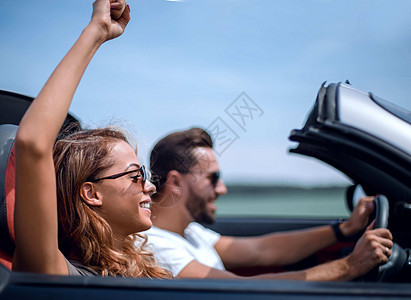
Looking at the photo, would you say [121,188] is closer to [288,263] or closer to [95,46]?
[95,46]

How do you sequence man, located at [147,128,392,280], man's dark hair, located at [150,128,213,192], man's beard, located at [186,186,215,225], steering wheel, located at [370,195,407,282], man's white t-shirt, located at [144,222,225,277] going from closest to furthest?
1. steering wheel, located at [370,195,407,282]
2. man, located at [147,128,392,280]
3. man's white t-shirt, located at [144,222,225,277]
4. man's dark hair, located at [150,128,213,192]
5. man's beard, located at [186,186,215,225]

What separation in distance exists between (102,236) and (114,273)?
0.44 feet

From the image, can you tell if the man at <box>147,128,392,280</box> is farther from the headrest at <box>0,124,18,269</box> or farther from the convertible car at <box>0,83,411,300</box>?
the headrest at <box>0,124,18,269</box>

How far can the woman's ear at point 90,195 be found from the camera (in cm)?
153

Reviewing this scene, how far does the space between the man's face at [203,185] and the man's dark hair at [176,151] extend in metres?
0.05

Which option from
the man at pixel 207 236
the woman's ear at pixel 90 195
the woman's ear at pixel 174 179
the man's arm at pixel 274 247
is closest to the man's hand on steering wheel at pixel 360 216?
the man at pixel 207 236

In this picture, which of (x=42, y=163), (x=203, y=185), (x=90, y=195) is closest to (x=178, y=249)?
(x=203, y=185)

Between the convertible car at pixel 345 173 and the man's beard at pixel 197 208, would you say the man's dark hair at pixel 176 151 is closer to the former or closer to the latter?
the man's beard at pixel 197 208

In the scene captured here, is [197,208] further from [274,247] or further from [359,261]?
[359,261]

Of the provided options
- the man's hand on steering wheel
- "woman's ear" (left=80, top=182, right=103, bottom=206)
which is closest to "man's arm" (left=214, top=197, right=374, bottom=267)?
the man's hand on steering wheel

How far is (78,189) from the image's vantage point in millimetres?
1527

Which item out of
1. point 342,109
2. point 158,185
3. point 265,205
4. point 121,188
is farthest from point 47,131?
point 265,205

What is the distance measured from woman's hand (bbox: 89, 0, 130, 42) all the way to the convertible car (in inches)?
22.9

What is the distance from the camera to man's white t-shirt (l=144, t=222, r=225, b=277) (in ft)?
6.73
